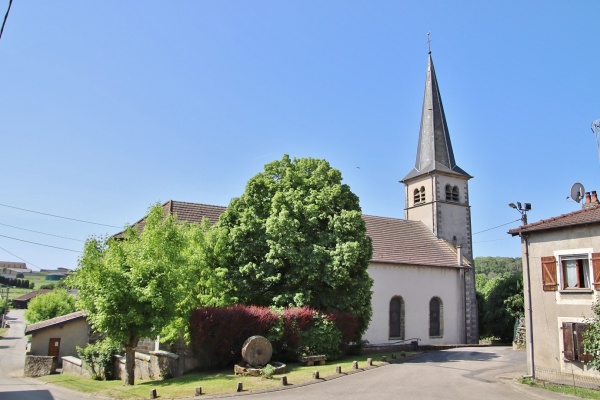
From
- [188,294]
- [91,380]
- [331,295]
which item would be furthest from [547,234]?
[91,380]

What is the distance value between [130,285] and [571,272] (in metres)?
17.3

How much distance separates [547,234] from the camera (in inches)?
742

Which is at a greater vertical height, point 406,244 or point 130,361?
point 406,244

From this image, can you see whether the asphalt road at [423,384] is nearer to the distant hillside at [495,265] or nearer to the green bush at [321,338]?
the green bush at [321,338]

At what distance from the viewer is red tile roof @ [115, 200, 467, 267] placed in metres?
28.1

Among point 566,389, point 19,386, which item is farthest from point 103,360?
point 566,389

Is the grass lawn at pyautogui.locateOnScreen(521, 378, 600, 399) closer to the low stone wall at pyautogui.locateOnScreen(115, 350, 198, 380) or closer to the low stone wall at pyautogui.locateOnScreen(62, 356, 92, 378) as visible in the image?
the low stone wall at pyautogui.locateOnScreen(115, 350, 198, 380)

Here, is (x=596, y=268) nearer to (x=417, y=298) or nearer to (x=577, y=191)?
(x=577, y=191)

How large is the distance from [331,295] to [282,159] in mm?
7711

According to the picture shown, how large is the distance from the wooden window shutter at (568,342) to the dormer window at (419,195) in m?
21.9

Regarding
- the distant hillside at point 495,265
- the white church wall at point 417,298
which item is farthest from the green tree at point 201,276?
the distant hillside at point 495,265

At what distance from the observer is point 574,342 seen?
17.0m

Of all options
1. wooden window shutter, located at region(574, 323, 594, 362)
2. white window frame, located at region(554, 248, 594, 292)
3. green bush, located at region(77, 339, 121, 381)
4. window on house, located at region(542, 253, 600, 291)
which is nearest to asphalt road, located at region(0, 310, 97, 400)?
green bush, located at region(77, 339, 121, 381)

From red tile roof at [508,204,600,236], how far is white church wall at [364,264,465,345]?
11.7m
